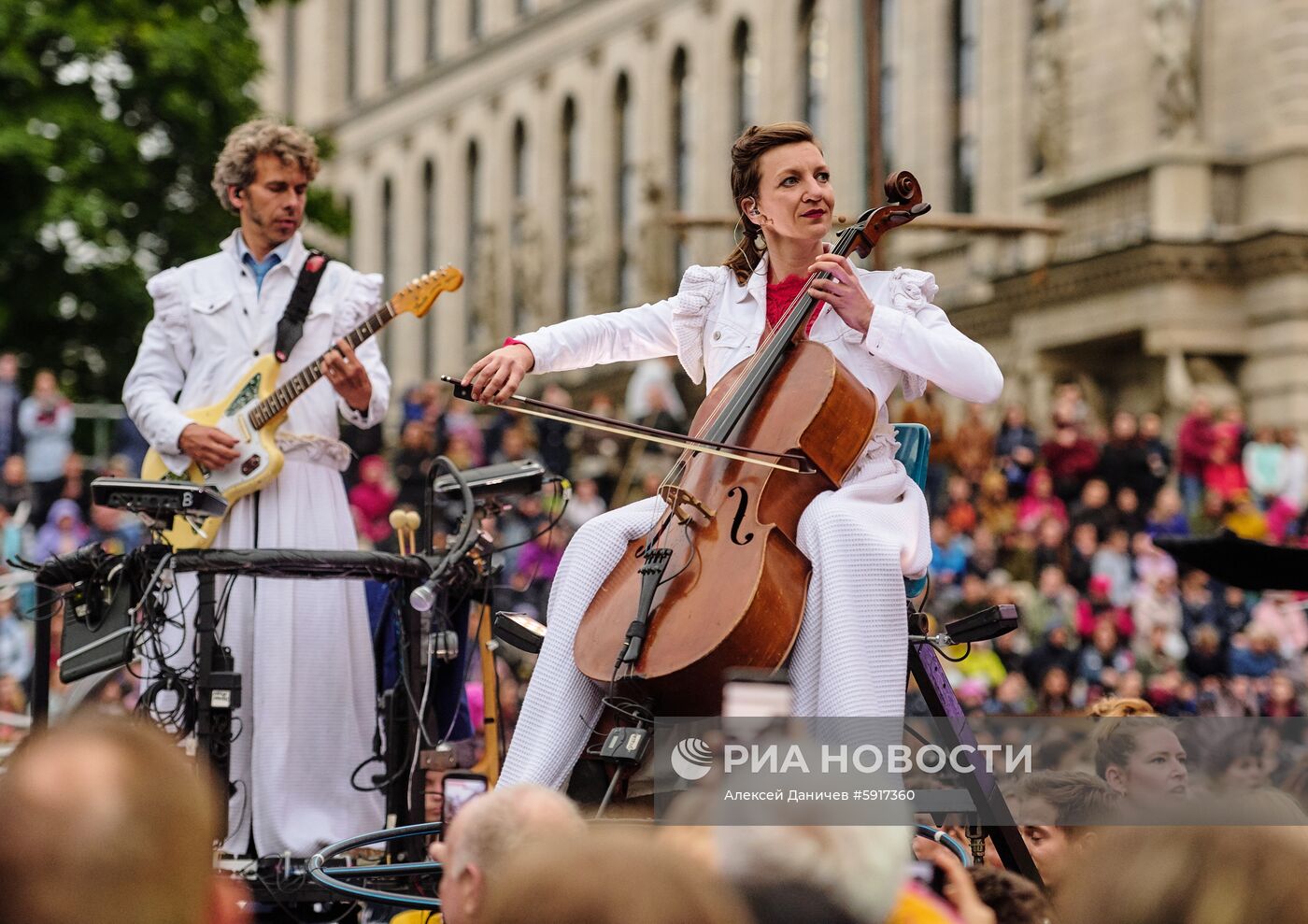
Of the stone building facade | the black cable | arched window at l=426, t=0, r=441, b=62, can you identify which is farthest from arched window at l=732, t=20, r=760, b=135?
the black cable

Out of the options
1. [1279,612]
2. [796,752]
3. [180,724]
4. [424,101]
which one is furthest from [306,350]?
[424,101]

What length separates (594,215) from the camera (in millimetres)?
46094

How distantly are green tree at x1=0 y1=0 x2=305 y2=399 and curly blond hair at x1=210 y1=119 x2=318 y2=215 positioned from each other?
22.7 meters

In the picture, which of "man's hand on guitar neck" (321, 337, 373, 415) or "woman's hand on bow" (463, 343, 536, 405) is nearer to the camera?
"woman's hand on bow" (463, 343, 536, 405)

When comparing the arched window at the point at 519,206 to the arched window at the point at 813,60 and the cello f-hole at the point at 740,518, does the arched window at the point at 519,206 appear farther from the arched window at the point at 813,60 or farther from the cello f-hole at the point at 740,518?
the cello f-hole at the point at 740,518

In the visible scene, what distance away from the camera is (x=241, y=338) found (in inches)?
305

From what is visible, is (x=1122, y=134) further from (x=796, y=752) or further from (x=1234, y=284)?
(x=796, y=752)

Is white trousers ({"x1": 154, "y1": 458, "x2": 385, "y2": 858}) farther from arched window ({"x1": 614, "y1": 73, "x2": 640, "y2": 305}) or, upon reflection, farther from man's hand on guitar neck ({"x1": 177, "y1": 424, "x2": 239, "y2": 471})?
arched window ({"x1": 614, "y1": 73, "x2": 640, "y2": 305})

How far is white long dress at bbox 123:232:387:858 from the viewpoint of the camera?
23.8 ft

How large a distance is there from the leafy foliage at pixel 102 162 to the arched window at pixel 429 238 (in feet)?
73.0

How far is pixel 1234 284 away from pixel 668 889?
27.0m

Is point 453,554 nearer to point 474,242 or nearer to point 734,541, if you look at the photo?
point 734,541

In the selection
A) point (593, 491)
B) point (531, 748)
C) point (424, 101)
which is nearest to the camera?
point (531, 748)

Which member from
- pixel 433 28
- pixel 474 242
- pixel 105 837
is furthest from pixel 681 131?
pixel 105 837
